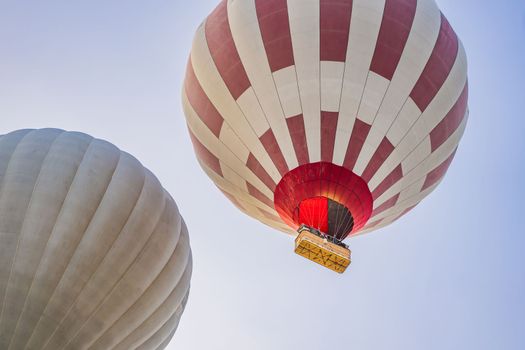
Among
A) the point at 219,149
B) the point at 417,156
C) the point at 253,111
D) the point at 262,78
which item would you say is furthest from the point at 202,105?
the point at 417,156

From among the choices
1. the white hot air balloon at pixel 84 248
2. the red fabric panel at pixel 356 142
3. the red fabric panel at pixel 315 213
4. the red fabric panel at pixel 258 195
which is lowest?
the white hot air balloon at pixel 84 248

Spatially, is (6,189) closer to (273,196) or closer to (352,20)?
(273,196)

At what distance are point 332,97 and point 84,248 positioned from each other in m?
4.02

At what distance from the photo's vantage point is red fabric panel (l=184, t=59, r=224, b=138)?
1003 cm

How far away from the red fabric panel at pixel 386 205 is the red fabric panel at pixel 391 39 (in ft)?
6.64

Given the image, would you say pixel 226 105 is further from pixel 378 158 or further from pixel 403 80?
pixel 403 80

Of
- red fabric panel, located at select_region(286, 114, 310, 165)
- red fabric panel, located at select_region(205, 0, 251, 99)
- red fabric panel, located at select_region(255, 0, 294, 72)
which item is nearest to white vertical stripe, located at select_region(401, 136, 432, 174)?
red fabric panel, located at select_region(286, 114, 310, 165)

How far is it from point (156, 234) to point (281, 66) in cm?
303

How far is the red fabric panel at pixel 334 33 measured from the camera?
30.1ft

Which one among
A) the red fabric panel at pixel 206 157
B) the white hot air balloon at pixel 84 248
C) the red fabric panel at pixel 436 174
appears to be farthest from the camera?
the red fabric panel at pixel 206 157

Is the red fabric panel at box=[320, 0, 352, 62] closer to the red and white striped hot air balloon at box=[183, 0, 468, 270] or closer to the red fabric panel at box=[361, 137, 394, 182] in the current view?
the red and white striped hot air balloon at box=[183, 0, 468, 270]

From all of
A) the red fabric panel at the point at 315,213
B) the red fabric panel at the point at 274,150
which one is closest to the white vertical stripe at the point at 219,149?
the red fabric panel at the point at 274,150

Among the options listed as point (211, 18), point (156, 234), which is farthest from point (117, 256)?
point (211, 18)

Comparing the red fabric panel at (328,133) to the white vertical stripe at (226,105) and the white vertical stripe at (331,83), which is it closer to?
the white vertical stripe at (331,83)
